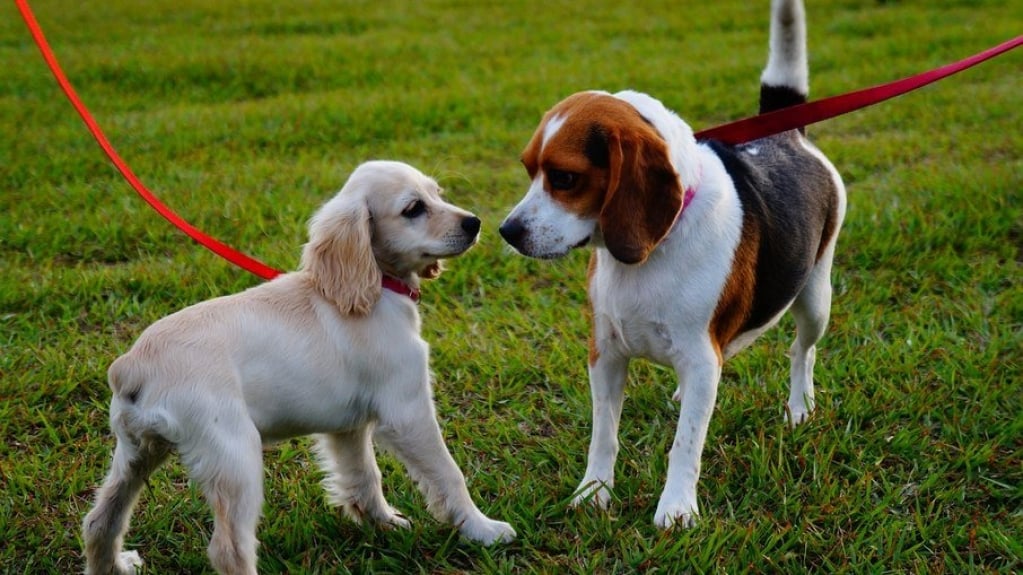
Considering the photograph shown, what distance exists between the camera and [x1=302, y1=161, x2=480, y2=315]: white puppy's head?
3266mm

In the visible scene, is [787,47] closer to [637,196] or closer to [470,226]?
[637,196]

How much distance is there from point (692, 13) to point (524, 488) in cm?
1111

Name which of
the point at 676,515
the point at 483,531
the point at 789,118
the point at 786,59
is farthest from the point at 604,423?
the point at 786,59

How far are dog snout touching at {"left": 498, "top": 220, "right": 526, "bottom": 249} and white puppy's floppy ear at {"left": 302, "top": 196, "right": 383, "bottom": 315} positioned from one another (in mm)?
441

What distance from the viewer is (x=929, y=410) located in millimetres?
4117

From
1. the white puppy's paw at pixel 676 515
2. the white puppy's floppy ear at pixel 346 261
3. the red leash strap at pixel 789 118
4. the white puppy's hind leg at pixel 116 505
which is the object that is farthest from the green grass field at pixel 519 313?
the red leash strap at pixel 789 118

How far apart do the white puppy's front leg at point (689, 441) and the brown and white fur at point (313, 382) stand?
54cm

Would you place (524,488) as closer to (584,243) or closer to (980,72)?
(584,243)

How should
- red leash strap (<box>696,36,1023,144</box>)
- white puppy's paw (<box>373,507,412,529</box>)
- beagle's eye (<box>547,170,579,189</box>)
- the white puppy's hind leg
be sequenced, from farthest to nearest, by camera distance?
1. red leash strap (<box>696,36,1023,144</box>)
2. white puppy's paw (<box>373,507,412,529</box>)
3. beagle's eye (<box>547,170,579,189</box>)
4. the white puppy's hind leg

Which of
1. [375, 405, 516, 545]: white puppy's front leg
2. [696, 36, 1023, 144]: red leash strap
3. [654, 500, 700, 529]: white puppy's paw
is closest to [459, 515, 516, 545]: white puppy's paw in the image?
[375, 405, 516, 545]: white puppy's front leg

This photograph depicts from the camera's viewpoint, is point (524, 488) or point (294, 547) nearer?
point (294, 547)

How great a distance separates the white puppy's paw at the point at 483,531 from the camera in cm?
338

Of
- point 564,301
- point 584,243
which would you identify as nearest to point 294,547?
point 584,243

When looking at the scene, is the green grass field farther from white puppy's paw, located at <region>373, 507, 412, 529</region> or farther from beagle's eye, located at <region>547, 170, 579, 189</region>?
beagle's eye, located at <region>547, 170, 579, 189</region>
